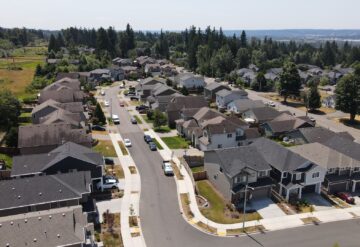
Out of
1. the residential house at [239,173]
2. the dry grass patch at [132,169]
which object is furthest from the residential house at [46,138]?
the residential house at [239,173]

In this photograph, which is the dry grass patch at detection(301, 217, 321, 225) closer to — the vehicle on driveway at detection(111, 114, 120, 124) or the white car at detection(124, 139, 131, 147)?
the white car at detection(124, 139, 131, 147)

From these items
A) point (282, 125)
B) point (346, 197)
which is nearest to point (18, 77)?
point (282, 125)

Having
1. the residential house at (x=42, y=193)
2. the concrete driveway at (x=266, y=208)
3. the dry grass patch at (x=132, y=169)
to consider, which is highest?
the residential house at (x=42, y=193)

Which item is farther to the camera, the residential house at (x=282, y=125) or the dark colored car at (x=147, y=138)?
the residential house at (x=282, y=125)

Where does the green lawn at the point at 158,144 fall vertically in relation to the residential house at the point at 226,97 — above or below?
below

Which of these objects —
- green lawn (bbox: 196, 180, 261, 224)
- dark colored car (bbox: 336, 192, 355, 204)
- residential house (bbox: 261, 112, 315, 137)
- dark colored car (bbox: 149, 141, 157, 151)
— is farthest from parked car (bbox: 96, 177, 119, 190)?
residential house (bbox: 261, 112, 315, 137)

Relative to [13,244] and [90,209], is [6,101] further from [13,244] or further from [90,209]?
[13,244]

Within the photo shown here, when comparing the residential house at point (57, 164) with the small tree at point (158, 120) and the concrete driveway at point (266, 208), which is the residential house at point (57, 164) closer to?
the concrete driveway at point (266, 208)

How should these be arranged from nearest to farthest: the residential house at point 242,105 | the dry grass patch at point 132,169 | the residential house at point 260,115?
the dry grass patch at point 132,169
the residential house at point 260,115
the residential house at point 242,105
